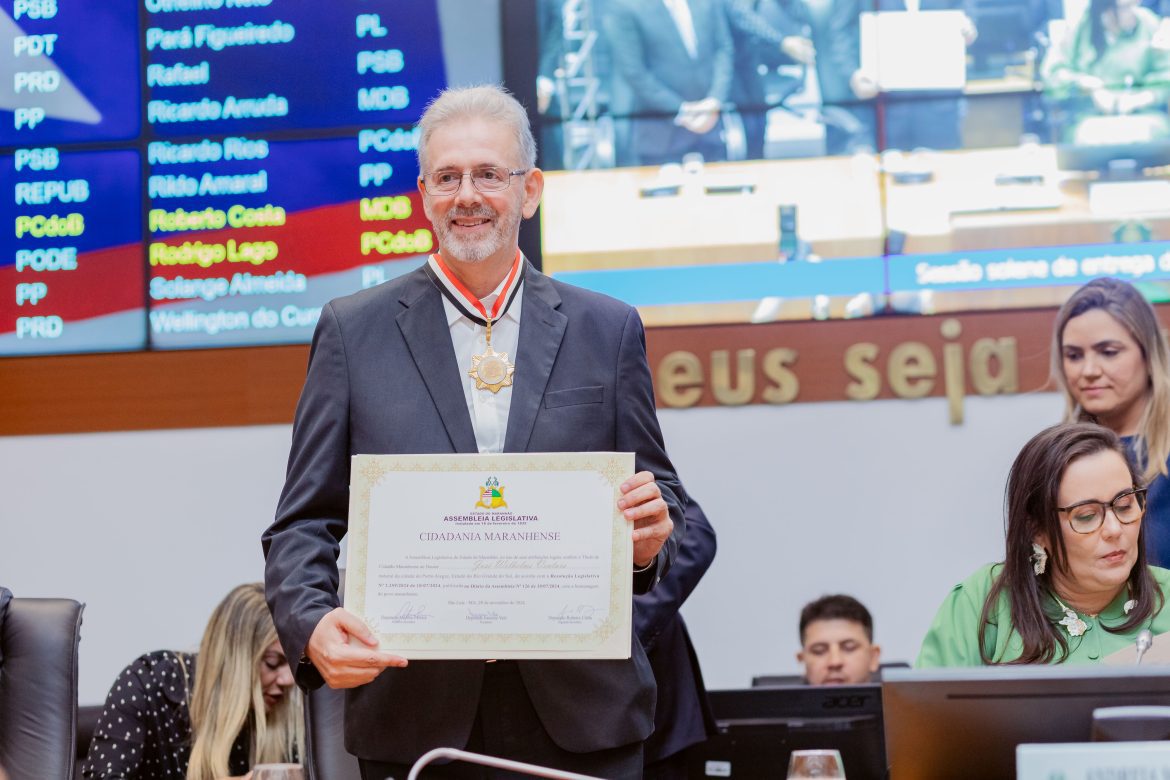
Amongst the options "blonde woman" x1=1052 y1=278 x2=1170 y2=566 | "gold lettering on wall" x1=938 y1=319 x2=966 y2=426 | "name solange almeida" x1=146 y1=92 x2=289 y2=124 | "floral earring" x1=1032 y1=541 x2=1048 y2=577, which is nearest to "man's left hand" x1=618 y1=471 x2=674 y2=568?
"floral earring" x1=1032 y1=541 x2=1048 y2=577

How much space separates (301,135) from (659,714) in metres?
2.20

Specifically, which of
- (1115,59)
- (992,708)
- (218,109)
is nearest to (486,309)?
(992,708)

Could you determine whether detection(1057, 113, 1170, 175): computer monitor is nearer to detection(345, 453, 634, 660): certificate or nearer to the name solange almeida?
the name solange almeida

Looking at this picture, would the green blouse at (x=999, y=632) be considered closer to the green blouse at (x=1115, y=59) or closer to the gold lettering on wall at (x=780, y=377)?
the gold lettering on wall at (x=780, y=377)

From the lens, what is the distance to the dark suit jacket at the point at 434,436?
1.75 m

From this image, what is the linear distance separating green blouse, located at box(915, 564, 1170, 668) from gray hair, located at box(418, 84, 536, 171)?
40.6 inches

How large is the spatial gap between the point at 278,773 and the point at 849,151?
10.0 feet

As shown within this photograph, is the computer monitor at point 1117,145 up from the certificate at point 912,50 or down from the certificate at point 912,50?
down

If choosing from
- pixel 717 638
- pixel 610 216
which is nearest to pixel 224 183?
pixel 610 216

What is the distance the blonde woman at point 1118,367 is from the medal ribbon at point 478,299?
5.04 feet

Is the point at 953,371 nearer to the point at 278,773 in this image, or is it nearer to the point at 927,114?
the point at 927,114

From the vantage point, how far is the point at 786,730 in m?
2.96

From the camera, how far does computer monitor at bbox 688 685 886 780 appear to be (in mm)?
2930
